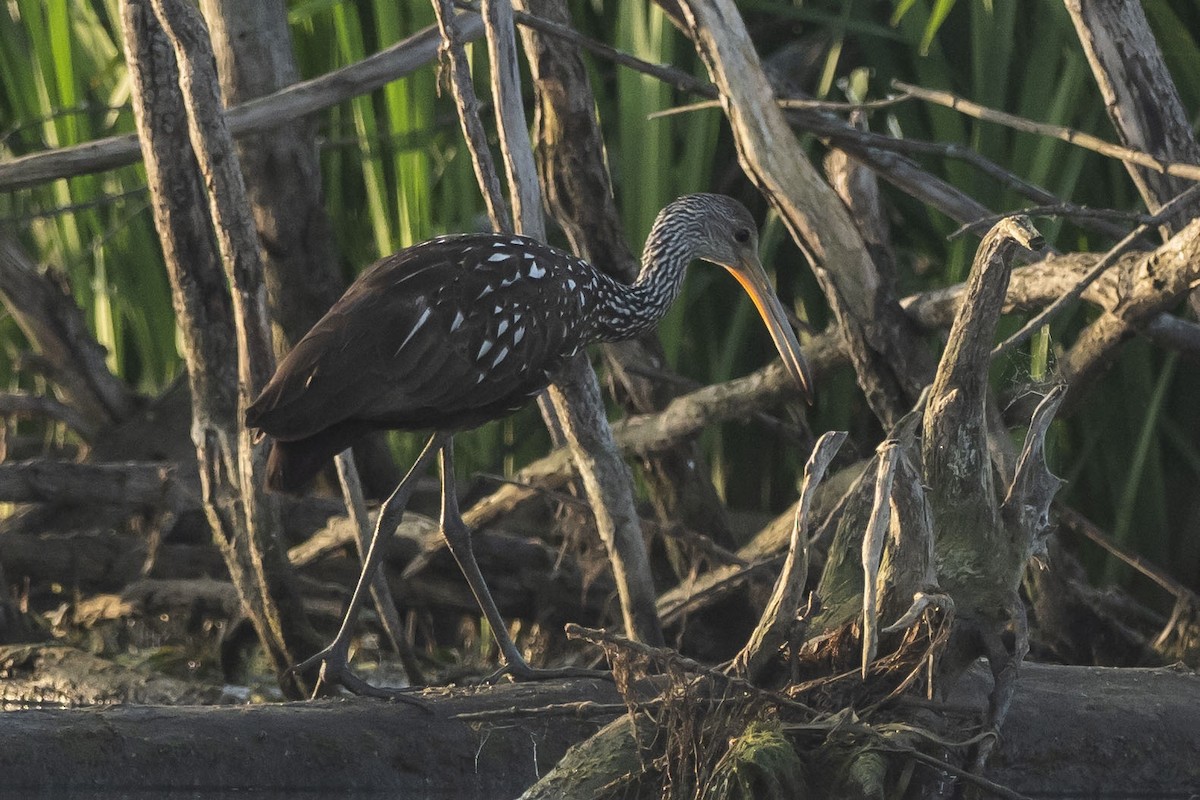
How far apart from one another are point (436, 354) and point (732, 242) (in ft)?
4.48

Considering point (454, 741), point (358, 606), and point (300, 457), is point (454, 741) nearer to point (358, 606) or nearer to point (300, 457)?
point (358, 606)

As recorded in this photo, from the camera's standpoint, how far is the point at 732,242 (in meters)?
5.50

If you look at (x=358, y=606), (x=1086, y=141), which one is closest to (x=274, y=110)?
(x=358, y=606)

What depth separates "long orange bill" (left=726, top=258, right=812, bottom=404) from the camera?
5285mm

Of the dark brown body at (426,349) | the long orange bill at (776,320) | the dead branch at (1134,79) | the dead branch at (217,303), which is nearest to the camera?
the dark brown body at (426,349)

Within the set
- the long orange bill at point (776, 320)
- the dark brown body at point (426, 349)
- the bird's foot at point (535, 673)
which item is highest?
the dark brown body at point (426, 349)

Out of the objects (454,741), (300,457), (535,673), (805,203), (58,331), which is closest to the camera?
(454,741)

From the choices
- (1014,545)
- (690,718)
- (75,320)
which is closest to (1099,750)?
(1014,545)

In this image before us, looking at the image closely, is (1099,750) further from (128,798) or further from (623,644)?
(128,798)

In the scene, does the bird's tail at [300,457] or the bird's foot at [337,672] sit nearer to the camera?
the bird's tail at [300,457]

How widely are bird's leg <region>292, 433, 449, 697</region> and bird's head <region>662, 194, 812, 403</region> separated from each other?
3.48 feet

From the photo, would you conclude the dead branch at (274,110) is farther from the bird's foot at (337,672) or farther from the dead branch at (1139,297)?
the dead branch at (1139,297)

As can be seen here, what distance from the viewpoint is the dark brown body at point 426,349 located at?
427 centimetres

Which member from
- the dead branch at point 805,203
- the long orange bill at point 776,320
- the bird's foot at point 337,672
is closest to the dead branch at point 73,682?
the bird's foot at point 337,672
